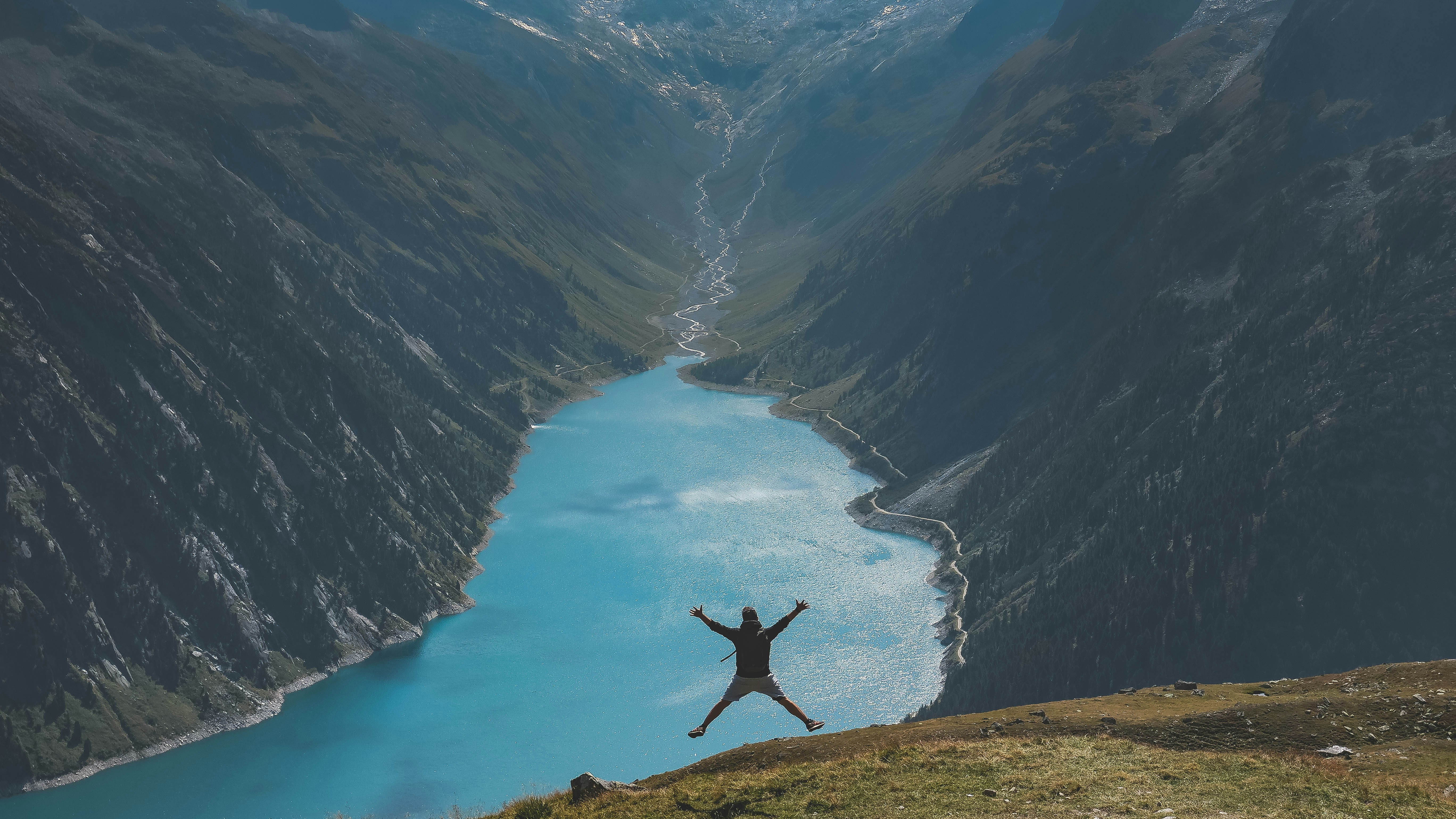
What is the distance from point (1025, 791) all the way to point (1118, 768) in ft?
17.8

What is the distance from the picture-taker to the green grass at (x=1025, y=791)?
1378 inches

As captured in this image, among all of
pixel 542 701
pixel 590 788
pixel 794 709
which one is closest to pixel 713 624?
pixel 794 709

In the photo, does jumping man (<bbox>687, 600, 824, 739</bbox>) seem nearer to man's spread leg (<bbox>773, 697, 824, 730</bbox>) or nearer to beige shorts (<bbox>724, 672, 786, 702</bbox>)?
beige shorts (<bbox>724, 672, 786, 702</bbox>)

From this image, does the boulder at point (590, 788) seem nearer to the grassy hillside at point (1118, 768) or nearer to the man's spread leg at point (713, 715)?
the grassy hillside at point (1118, 768)

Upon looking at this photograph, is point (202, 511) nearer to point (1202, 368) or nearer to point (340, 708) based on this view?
point (340, 708)

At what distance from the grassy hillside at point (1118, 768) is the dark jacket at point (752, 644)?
5416mm

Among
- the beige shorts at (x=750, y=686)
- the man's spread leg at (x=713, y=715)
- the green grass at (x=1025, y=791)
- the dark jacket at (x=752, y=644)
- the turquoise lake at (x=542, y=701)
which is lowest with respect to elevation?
the green grass at (x=1025, y=791)

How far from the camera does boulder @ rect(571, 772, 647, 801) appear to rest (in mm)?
40281

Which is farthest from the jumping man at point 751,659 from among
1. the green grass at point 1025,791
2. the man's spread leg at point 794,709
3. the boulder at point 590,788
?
the boulder at point 590,788

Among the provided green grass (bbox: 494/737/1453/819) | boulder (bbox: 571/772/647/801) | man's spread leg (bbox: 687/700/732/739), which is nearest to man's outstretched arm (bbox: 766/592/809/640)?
man's spread leg (bbox: 687/700/732/739)

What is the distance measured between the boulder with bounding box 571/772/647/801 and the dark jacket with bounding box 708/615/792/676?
8.37 meters

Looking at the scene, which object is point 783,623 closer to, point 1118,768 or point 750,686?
point 750,686

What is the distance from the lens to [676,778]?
1811 inches

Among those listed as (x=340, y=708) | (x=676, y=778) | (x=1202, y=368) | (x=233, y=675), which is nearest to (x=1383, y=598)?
(x=1202, y=368)
